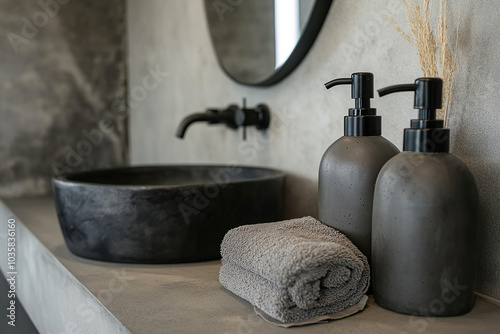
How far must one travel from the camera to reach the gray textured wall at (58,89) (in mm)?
1815

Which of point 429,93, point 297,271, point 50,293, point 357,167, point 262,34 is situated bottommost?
point 50,293

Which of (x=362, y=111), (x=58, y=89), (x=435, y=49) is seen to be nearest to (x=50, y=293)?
(x=362, y=111)

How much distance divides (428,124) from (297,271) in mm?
243

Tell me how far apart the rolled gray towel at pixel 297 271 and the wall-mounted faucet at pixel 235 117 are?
1.75 ft

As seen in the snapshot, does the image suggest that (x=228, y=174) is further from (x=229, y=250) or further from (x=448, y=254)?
(x=448, y=254)

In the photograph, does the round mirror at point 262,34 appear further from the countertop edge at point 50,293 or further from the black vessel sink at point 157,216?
the countertop edge at point 50,293

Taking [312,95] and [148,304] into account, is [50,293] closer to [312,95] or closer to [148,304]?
[148,304]

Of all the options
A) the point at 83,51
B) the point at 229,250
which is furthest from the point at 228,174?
the point at 83,51

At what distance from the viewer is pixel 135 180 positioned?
4.58 ft

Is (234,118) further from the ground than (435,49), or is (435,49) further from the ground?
(435,49)

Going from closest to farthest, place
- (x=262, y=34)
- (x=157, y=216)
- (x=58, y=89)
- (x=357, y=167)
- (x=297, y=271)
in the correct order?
(x=297, y=271)
(x=357, y=167)
(x=157, y=216)
(x=262, y=34)
(x=58, y=89)

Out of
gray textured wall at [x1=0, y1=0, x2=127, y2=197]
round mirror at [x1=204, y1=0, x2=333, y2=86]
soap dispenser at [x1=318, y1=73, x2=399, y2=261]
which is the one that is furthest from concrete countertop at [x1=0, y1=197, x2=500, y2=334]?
gray textured wall at [x1=0, y1=0, x2=127, y2=197]

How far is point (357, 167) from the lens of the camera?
0.76m

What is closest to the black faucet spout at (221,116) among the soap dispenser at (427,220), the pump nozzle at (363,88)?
the pump nozzle at (363,88)
